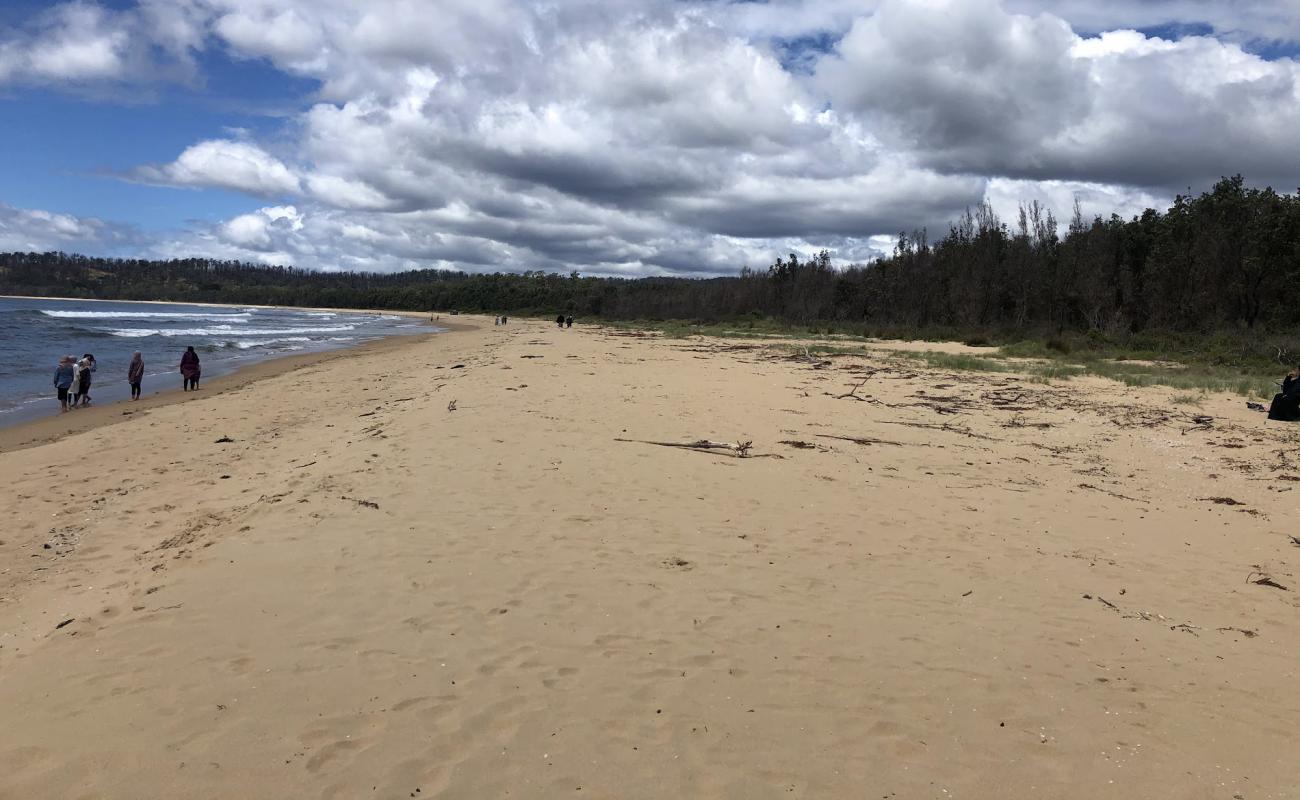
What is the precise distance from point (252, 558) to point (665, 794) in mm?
4214

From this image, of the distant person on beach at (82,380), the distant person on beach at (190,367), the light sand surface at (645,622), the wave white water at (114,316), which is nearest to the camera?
the light sand surface at (645,622)

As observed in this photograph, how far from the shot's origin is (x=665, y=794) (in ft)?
10.1

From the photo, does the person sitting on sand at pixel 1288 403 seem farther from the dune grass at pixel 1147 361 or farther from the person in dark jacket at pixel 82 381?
the person in dark jacket at pixel 82 381

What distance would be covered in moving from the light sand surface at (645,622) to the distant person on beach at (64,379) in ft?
23.3

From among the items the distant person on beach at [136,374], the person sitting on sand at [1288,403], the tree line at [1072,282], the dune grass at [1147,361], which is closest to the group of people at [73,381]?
the distant person on beach at [136,374]

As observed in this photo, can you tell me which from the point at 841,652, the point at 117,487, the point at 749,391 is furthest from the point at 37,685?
the point at 749,391

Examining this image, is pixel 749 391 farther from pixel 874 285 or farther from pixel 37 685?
pixel 874 285

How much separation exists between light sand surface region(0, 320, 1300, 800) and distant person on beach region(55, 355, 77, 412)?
7.11 m

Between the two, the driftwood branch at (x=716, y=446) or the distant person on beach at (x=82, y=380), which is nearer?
the driftwood branch at (x=716, y=446)

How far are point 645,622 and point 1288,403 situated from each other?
47.8 ft

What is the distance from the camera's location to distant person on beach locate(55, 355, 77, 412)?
1592 centimetres

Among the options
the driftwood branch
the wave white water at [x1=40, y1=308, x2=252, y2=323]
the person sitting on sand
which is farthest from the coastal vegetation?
the wave white water at [x1=40, y1=308, x2=252, y2=323]

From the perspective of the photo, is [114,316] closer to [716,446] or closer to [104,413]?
[104,413]

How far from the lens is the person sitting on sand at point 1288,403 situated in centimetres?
1296
